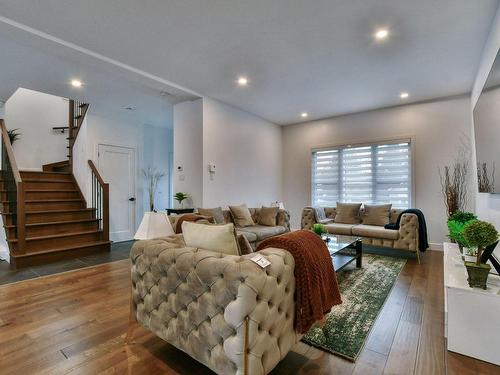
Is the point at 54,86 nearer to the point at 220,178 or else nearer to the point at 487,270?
the point at 220,178

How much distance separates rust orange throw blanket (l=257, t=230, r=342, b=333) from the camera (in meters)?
1.59

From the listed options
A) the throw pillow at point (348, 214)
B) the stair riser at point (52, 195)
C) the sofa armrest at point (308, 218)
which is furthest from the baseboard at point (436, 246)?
the stair riser at point (52, 195)

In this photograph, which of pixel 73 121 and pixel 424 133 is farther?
pixel 73 121

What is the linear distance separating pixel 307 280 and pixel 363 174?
475cm

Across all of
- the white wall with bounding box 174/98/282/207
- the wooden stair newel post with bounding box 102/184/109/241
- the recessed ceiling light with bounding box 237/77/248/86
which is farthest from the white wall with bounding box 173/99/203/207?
the wooden stair newel post with bounding box 102/184/109/241

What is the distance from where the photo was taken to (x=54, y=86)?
4367 mm

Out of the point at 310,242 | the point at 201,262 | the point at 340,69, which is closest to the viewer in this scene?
the point at 201,262

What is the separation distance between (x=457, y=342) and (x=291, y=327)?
1.31m

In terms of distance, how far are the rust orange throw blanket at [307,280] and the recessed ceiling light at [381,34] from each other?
2.47 m

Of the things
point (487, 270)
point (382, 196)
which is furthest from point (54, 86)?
point (382, 196)

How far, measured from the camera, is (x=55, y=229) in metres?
4.80

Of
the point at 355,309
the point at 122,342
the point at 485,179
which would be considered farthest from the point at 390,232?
the point at 122,342

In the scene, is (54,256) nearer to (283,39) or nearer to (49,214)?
(49,214)

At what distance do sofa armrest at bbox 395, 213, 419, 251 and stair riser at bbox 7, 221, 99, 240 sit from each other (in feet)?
18.2
